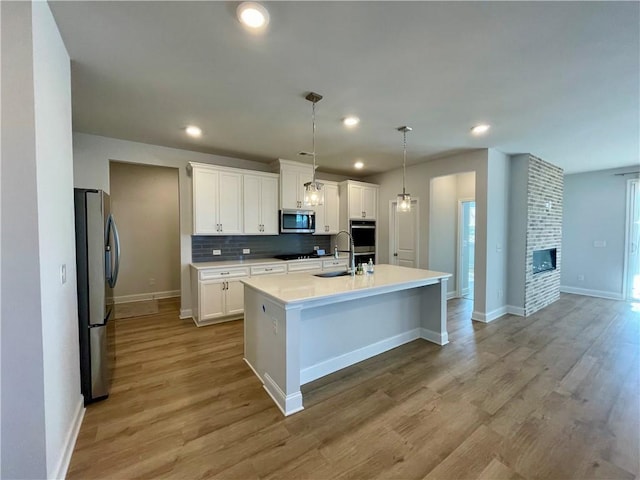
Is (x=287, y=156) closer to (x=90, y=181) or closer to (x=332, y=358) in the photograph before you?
(x=90, y=181)

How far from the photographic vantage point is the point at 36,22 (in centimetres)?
138

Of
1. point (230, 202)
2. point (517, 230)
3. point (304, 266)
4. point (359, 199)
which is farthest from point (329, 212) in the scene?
point (517, 230)

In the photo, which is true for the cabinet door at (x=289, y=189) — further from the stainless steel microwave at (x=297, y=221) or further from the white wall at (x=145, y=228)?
the white wall at (x=145, y=228)

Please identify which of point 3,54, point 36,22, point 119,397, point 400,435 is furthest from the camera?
point 119,397

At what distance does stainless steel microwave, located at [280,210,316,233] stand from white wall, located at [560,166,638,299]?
18.9ft

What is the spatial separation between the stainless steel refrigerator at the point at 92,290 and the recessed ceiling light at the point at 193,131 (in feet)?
4.79

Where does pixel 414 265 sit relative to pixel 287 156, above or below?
below

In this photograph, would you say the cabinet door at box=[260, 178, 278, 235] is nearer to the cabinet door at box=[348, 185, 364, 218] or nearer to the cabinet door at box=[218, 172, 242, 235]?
the cabinet door at box=[218, 172, 242, 235]

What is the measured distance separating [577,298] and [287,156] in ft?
21.2

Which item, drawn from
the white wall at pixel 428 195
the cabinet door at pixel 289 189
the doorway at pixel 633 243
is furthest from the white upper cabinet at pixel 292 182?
the doorway at pixel 633 243

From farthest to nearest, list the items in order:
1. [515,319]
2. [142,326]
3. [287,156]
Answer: [287,156] → [515,319] → [142,326]

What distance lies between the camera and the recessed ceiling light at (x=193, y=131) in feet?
10.8

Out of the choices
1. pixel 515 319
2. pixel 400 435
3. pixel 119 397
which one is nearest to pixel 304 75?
→ pixel 400 435

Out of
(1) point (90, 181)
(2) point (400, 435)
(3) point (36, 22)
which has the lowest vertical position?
(2) point (400, 435)
